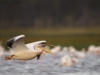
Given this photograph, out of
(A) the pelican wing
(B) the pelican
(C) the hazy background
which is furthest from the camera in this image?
(C) the hazy background

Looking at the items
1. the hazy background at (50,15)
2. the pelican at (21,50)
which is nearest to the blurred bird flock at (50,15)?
the hazy background at (50,15)

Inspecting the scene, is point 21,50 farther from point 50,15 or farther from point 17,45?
point 50,15

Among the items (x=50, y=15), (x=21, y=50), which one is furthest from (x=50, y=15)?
(x=21, y=50)

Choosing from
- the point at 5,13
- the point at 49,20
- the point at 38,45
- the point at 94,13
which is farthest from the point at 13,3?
the point at 38,45

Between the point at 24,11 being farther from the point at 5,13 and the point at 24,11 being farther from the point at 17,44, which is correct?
the point at 17,44

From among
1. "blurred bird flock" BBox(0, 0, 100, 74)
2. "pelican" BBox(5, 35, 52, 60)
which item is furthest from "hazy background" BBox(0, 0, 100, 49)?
"pelican" BBox(5, 35, 52, 60)

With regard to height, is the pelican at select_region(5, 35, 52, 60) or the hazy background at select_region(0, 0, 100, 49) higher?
the hazy background at select_region(0, 0, 100, 49)

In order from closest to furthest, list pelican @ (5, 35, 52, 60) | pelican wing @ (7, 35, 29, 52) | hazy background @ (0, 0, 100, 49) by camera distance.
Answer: pelican wing @ (7, 35, 29, 52) → pelican @ (5, 35, 52, 60) → hazy background @ (0, 0, 100, 49)

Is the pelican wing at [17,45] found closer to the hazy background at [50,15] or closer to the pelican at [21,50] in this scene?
the pelican at [21,50]

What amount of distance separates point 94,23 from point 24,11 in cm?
1316

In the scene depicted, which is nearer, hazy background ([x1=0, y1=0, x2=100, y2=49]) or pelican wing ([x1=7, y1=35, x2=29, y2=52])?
pelican wing ([x1=7, y1=35, x2=29, y2=52])

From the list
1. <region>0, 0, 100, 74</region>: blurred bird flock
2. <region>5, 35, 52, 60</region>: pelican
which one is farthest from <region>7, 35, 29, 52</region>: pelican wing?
<region>0, 0, 100, 74</region>: blurred bird flock

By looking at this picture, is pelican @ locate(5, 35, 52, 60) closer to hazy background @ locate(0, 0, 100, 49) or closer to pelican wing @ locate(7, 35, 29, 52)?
pelican wing @ locate(7, 35, 29, 52)

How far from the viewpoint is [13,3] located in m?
72.5
